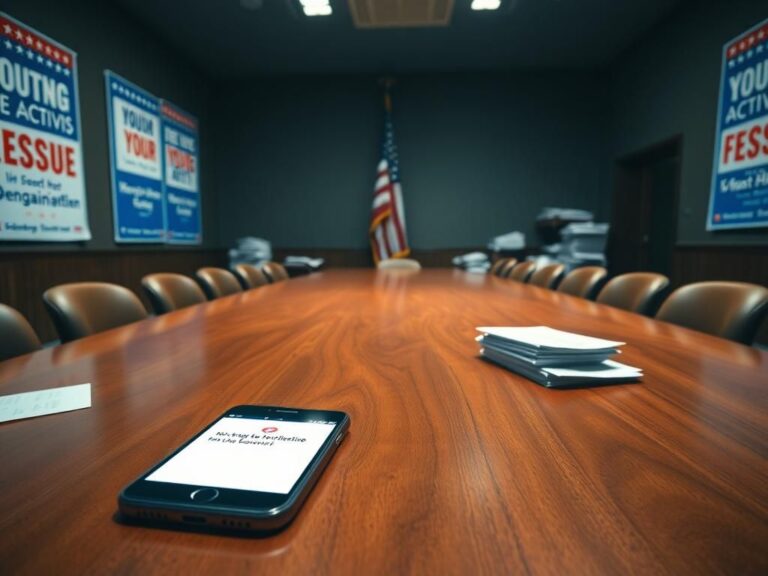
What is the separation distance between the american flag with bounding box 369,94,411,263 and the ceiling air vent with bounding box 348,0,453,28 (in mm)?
1441

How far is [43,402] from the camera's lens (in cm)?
57

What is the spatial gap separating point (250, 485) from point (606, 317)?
125cm

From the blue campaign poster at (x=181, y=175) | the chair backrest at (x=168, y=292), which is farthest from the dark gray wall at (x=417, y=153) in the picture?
the chair backrest at (x=168, y=292)

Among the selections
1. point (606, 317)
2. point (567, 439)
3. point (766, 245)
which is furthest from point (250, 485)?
point (766, 245)

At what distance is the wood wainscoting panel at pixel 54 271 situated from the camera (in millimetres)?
2814

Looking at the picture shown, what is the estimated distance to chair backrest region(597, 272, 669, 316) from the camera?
61.1 inches

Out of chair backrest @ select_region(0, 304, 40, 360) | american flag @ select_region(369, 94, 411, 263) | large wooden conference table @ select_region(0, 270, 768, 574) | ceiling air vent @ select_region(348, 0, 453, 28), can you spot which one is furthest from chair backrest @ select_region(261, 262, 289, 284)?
large wooden conference table @ select_region(0, 270, 768, 574)

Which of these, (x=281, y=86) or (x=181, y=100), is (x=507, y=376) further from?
(x=281, y=86)

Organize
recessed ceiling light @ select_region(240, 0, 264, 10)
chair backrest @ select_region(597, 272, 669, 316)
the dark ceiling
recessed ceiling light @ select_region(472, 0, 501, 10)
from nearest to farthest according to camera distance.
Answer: chair backrest @ select_region(597, 272, 669, 316) < recessed ceiling light @ select_region(472, 0, 501, 10) < recessed ceiling light @ select_region(240, 0, 264, 10) < the dark ceiling

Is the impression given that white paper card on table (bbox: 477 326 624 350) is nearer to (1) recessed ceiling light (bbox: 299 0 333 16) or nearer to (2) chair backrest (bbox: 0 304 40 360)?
(2) chair backrest (bbox: 0 304 40 360)

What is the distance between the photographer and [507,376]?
703mm

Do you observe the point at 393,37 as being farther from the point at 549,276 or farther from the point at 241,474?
the point at 241,474

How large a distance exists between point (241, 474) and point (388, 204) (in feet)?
16.2

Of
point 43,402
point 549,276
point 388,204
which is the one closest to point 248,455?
point 43,402
